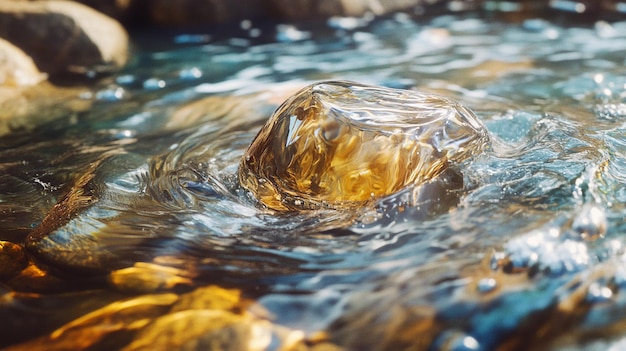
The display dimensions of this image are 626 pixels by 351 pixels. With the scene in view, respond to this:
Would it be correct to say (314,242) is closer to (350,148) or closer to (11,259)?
(350,148)

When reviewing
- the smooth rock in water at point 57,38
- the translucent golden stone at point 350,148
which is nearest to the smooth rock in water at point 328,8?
the smooth rock in water at point 57,38

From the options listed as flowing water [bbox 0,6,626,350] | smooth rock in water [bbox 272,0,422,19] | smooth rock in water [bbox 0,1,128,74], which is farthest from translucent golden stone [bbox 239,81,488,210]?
smooth rock in water [bbox 272,0,422,19]

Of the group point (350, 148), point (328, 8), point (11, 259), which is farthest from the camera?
point (328, 8)

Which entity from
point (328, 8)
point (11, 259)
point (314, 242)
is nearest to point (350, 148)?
point (314, 242)

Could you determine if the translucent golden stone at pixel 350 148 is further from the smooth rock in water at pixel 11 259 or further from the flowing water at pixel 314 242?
the smooth rock in water at pixel 11 259

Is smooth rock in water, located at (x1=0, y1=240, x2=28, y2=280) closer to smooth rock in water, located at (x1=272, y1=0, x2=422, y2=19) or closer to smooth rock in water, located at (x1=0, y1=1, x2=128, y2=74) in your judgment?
smooth rock in water, located at (x1=0, y1=1, x2=128, y2=74)

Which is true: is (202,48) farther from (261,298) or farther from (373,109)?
(261,298)

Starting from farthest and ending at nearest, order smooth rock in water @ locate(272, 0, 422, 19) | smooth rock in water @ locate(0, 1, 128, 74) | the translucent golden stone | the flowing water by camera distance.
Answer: smooth rock in water @ locate(272, 0, 422, 19) < smooth rock in water @ locate(0, 1, 128, 74) < the translucent golden stone < the flowing water
